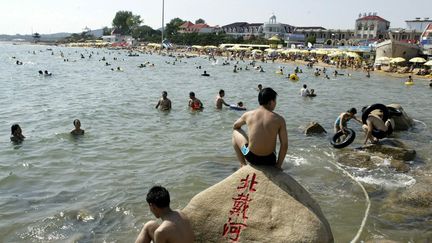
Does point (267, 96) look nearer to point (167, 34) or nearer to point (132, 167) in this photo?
point (132, 167)

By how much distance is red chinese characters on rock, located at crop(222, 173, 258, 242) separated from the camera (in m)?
5.22

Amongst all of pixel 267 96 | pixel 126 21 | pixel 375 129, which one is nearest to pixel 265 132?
pixel 267 96

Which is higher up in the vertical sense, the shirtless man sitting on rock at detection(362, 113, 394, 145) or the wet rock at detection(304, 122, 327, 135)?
the shirtless man sitting on rock at detection(362, 113, 394, 145)

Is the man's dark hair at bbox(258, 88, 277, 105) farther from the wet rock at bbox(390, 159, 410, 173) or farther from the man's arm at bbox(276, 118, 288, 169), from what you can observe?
the wet rock at bbox(390, 159, 410, 173)

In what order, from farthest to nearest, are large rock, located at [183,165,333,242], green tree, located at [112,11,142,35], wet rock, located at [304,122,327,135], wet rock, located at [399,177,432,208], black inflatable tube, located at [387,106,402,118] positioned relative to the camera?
green tree, located at [112,11,142,35], black inflatable tube, located at [387,106,402,118], wet rock, located at [304,122,327,135], wet rock, located at [399,177,432,208], large rock, located at [183,165,333,242]

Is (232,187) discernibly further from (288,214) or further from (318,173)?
(318,173)

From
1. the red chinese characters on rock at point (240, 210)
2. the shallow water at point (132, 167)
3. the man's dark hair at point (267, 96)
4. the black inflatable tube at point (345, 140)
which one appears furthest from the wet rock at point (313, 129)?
the red chinese characters on rock at point (240, 210)

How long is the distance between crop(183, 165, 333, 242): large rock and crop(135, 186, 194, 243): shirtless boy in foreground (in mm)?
724

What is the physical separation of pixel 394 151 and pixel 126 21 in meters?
172

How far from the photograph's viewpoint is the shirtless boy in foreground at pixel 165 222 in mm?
4508

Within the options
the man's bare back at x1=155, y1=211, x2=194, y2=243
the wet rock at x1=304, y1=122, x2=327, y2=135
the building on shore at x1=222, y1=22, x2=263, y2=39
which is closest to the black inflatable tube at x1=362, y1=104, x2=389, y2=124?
the wet rock at x1=304, y1=122, x2=327, y2=135

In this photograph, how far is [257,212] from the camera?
5.28 metres

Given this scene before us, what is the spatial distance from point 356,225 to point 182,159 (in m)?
5.53

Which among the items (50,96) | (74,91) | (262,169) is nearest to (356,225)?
(262,169)
